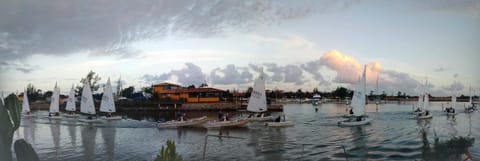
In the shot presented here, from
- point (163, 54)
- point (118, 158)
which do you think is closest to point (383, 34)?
point (163, 54)

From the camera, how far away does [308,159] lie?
21.2 ft

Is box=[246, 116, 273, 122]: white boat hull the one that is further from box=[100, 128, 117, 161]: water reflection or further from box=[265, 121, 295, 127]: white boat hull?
box=[100, 128, 117, 161]: water reflection

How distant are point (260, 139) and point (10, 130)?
5983mm

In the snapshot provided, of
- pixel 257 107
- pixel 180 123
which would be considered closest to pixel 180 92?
pixel 180 123

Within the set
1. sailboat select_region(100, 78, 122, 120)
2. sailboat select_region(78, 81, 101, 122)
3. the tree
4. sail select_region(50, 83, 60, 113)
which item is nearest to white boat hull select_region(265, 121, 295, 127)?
sailboat select_region(100, 78, 122, 120)

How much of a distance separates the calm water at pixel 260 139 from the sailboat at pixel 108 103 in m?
0.31

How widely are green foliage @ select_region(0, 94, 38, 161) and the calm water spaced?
2.85 m

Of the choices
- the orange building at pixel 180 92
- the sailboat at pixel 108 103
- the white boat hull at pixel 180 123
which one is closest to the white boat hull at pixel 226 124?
the white boat hull at pixel 180 123

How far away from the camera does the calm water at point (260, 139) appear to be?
6277 mm

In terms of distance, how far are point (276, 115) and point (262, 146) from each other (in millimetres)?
3176

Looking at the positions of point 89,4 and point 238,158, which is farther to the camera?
point 238,158

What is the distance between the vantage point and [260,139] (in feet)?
26.6

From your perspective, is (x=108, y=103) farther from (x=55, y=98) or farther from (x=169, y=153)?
(x=169, y=153)

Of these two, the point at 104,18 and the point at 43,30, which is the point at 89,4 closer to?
the point at 104,18
